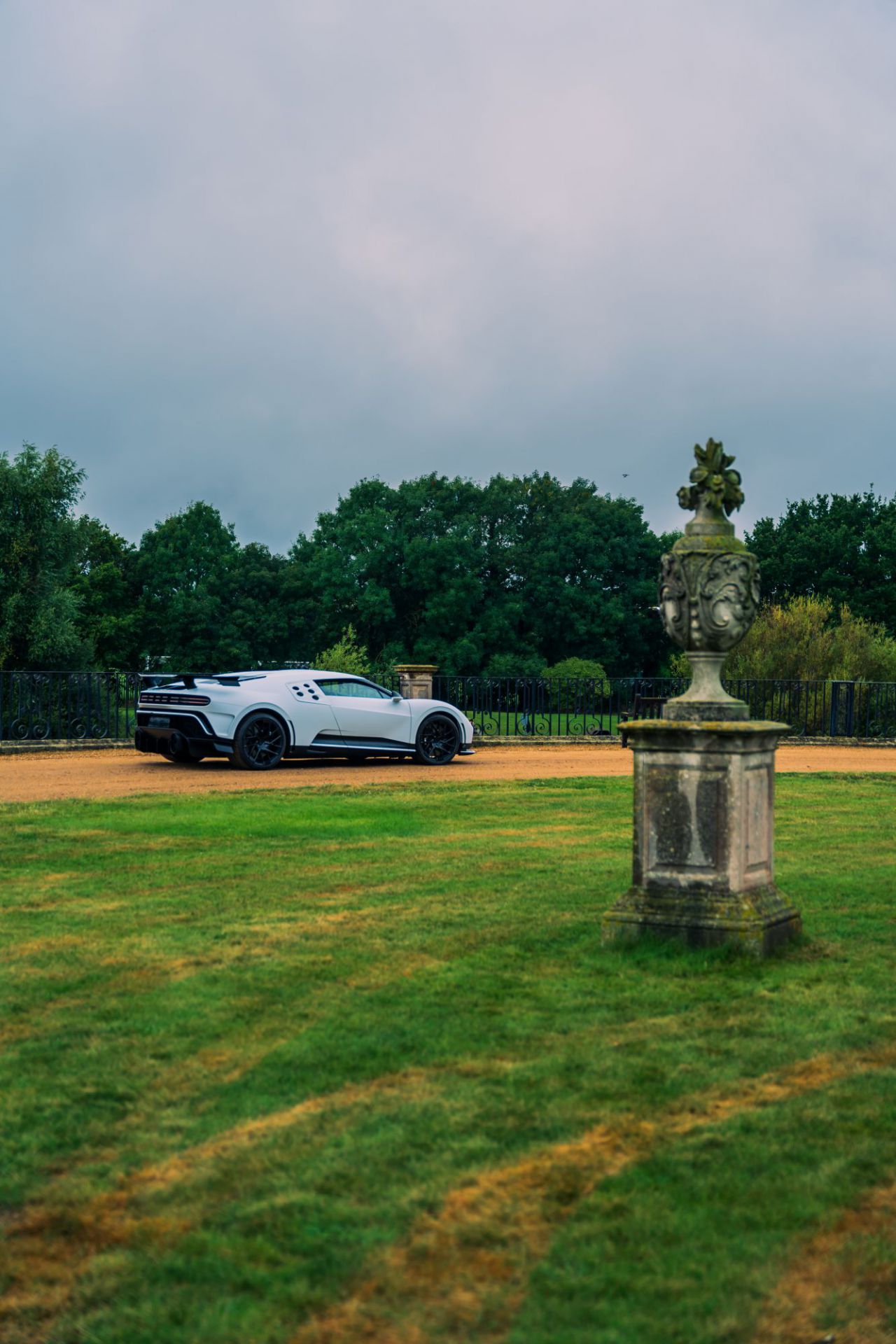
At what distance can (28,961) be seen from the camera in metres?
6.09

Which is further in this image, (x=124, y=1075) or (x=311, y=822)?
(x=311, y=822)

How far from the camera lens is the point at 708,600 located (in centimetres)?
660

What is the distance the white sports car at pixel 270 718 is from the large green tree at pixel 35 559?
21425mm

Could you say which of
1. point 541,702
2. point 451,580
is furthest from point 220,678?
point 451,580

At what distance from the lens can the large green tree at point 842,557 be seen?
6044 centimetres

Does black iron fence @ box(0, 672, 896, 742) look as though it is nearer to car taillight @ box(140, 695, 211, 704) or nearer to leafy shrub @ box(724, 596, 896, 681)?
leafy shrub @ box(724, 596, 896, 681)

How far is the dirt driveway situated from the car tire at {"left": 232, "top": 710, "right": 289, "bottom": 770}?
0.61ft

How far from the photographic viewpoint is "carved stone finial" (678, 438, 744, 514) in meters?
6.80

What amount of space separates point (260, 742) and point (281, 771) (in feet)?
1.59

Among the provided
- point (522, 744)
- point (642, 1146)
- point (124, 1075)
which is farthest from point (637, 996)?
point (522, 744)

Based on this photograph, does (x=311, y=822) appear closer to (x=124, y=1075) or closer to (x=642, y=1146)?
(x=124, y=1075)

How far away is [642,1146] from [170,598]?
2545 inches

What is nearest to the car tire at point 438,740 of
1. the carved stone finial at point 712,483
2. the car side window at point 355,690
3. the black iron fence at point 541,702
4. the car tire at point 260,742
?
the car side window at point 355,690

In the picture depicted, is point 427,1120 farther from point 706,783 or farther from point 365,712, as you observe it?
point 365,712
